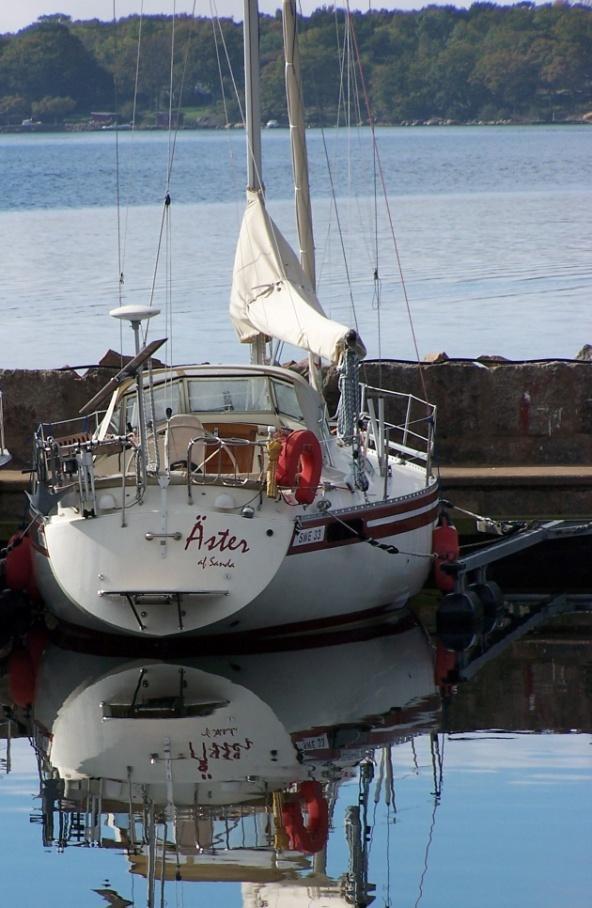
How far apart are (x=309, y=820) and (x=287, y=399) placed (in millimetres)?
5920

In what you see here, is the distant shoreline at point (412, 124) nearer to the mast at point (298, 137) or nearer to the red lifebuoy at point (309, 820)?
the mast at point (298, 137)

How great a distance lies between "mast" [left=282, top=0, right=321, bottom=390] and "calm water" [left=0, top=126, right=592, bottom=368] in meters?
0.88

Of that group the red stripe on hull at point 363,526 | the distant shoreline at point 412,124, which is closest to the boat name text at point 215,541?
the red stripe on hull at point 363,526

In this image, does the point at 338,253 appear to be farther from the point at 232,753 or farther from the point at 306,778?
the point at 306,778

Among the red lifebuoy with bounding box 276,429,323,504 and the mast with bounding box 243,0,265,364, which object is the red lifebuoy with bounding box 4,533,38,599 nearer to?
the red lifebuoy with bounding box 276,429,323,504

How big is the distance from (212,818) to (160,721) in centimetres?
208

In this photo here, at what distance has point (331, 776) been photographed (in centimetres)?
1210

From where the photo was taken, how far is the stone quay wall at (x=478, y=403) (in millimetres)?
19375

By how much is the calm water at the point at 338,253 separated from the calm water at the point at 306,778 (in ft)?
15.8

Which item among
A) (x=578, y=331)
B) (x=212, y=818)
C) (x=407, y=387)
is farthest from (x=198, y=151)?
(x=212, y=818)

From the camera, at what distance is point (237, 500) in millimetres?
14656

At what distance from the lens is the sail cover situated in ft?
55.9

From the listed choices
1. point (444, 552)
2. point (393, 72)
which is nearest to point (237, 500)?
point (444, 552)

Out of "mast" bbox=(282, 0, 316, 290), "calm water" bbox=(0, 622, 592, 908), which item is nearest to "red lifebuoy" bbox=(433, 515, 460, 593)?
"calm water" bbox=(0, 622, 592, 908)
